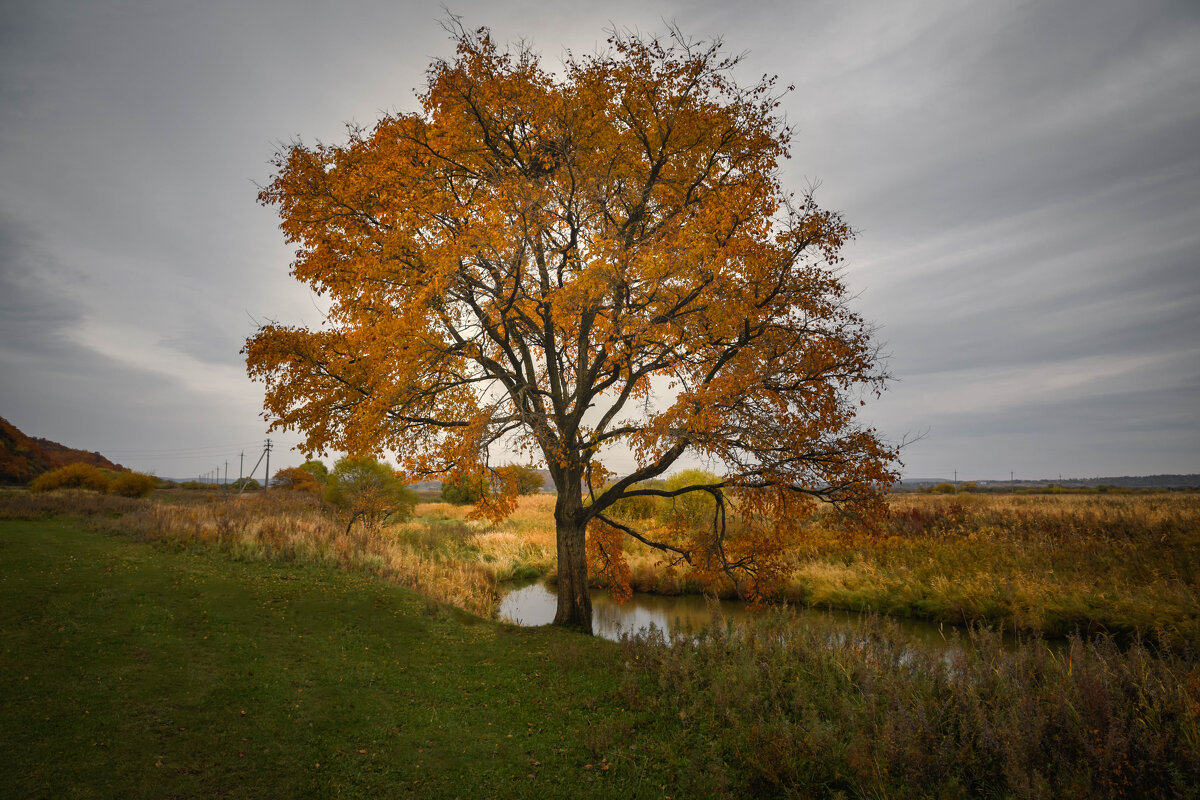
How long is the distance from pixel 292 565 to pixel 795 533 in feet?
41.5

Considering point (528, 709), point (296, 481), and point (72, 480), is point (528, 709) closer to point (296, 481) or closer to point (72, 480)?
point (72, 480)

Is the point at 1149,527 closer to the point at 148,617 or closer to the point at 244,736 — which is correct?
the point at 244,736

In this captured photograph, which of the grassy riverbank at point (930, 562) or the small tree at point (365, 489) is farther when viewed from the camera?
the small tree at point (365, 489)

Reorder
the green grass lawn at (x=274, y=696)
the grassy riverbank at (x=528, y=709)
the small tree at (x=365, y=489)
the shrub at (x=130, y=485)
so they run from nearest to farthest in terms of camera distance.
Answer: the grassy riverbank at (x=528, y=709) → the green grass lawn at (x=274, y=696) → the small tree at (x=365, y=489) → the shrub at (x=130, y=485)

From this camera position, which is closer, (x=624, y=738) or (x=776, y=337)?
(x=624, y=738)

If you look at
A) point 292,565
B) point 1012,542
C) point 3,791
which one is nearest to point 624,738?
point 3,791

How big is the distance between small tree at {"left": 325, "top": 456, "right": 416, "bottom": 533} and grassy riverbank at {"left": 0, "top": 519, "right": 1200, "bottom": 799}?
1469 centimetres

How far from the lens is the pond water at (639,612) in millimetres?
16141

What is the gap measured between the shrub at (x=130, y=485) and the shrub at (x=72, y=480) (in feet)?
1.49

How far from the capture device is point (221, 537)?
1476cm

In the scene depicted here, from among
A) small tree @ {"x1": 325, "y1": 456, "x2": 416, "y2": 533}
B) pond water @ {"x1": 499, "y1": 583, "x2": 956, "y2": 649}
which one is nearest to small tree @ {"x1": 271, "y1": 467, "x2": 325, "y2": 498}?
small tree @ {"x1": 325, "y1": 456, "x2": 416, "y2": 533}

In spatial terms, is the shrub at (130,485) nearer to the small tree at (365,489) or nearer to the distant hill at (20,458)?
the small tree at (365,489)

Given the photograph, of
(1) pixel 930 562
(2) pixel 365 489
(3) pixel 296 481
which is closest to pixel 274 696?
(1) pixel 930 562

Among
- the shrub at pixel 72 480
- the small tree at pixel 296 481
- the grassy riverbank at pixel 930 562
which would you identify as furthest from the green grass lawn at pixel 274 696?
the small tree at pixel 296 481
